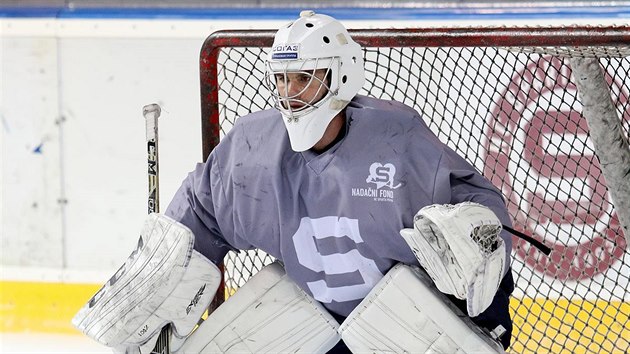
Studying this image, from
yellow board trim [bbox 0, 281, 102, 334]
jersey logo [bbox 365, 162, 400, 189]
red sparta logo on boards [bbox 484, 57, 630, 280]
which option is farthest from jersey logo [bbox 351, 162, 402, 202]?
yellow board trim [bbox 0, 281, 102, 334]

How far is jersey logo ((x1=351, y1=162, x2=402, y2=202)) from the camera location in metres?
2.06

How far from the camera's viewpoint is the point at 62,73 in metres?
3.49

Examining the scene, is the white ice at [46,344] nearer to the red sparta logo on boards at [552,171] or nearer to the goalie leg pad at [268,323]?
the goalie leg pad at [268,323]

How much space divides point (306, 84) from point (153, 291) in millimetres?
503

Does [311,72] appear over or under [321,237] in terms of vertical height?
over

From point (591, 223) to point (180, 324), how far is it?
1185mm

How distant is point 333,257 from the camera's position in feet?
7.00

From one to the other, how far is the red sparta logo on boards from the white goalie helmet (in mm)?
795

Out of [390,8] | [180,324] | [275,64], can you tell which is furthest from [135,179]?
[275,64]

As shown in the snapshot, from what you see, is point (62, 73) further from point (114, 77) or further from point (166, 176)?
point (166, 176)

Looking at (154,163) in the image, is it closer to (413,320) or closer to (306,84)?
(306,84)

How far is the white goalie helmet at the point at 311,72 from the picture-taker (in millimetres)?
2059

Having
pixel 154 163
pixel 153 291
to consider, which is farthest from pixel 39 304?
pixel 153 291

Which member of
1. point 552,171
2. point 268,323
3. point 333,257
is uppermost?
point 552,171
